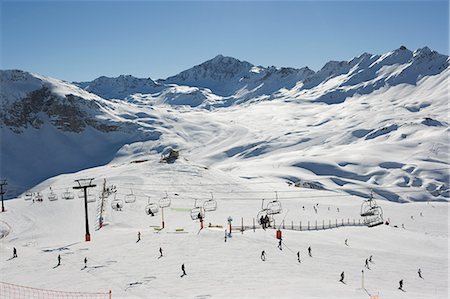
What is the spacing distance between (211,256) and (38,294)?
13.4 meters

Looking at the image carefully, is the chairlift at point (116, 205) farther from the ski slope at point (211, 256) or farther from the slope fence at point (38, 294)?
the slope fence at point (38, 294)

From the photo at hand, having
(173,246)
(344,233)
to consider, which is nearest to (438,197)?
(344,233)

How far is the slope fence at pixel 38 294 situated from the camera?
1039 inches

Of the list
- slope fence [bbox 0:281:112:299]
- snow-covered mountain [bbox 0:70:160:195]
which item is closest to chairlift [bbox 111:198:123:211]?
slope fence [bbox 0:281:112:299]

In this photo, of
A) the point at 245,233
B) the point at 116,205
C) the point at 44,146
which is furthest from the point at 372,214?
the point at 44,146

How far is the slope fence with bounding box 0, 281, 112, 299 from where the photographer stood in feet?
86.6

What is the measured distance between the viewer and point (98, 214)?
55812 mm

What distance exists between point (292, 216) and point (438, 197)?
6574cm

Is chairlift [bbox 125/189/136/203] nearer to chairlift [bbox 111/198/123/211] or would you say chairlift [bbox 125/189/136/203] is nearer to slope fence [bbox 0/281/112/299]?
chairlift [bbox 111/198/123/211]

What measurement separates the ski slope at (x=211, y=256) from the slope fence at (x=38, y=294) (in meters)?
0.73

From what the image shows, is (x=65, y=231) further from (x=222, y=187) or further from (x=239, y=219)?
(x=222, y=187)

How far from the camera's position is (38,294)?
2723 cm

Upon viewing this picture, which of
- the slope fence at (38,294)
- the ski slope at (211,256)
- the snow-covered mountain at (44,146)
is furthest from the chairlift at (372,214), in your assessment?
the snow-covered mountain at (44,146)

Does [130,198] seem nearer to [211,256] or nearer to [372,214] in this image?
[211,256]
